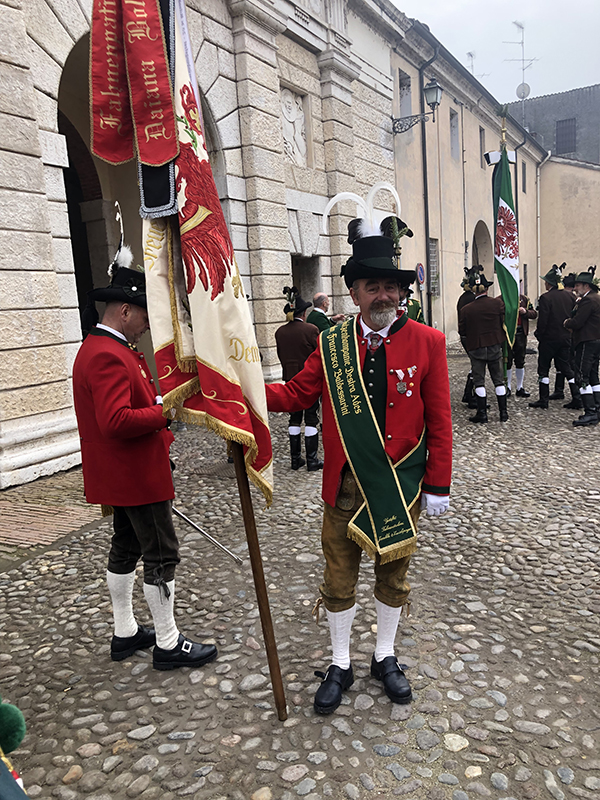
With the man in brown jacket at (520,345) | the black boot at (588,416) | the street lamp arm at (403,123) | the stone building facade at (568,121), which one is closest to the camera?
the black boot at (588,416)

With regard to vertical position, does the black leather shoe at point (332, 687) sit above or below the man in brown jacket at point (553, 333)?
below

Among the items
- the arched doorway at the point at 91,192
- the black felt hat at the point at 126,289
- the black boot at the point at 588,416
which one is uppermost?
the arched doorway at the point at 91,192

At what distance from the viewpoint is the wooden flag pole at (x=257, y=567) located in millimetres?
2422

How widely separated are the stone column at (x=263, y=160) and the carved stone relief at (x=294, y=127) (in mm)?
761

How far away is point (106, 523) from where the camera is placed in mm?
5051

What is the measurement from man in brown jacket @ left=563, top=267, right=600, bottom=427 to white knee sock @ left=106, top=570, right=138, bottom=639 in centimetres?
691

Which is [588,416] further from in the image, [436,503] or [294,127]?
[294,127]

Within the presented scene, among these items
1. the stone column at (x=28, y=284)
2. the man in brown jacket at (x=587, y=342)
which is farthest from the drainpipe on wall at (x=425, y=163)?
the stone column at (x=28, y=284)

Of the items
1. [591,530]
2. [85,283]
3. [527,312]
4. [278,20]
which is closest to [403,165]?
[278,20]

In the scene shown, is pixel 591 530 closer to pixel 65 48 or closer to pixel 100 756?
pixel 100 756

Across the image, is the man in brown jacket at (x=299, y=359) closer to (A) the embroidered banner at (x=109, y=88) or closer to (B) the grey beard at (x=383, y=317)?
(B) the grey beard at (x=383, y=317)

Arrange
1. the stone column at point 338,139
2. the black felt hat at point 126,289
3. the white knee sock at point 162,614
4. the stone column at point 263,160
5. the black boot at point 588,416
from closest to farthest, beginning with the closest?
the black felt hat at point 126,289 → the white knee sock at point 162,614 → the black boot at point 588,416 → the stone column at point 263,160 → the stone column at point 338,139

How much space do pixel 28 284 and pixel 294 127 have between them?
7167 millimetres

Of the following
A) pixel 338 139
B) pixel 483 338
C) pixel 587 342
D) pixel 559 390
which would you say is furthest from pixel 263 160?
pixel 559 390
